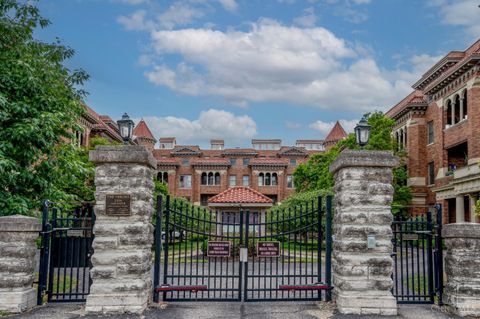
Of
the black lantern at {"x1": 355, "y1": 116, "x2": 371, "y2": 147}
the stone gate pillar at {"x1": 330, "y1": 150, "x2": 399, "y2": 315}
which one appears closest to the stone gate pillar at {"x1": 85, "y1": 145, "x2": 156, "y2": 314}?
the stone gate pillar at {"x1": 330, "y1": 150, "x2": 399, "y2": 315}

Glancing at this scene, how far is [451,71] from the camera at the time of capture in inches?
1179

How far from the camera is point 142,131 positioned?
67.1m

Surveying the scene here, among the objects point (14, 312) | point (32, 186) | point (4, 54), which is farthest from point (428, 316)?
point (4, 54)

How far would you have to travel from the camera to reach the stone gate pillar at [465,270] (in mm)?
8891

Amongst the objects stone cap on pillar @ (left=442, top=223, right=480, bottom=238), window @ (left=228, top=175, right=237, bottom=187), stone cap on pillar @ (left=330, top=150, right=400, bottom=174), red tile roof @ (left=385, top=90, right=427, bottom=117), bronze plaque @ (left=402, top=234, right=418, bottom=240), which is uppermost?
red tile roof @ (left=385, top=90, right=427, bottom=117)

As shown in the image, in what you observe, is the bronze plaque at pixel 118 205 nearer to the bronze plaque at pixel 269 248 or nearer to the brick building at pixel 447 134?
the bronze plaque at pixel 269 248

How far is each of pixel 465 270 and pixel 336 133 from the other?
59.9 meters

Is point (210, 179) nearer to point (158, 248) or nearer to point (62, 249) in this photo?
point (62, 249)

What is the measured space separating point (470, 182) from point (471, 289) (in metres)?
20.6

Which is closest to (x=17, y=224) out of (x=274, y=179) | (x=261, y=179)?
(x=261, y=179)

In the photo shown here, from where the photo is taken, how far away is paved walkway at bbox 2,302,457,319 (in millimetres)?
8633

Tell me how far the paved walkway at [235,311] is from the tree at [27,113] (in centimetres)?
356

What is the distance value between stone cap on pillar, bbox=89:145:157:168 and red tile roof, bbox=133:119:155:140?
58.3 metres

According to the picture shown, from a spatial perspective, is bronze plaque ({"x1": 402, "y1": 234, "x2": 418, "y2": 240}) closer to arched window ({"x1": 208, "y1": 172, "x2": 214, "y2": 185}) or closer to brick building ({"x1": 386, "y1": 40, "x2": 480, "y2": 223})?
brick building ({"x1": 386, "y1": 40, "x2": 480, "y2": 223})
